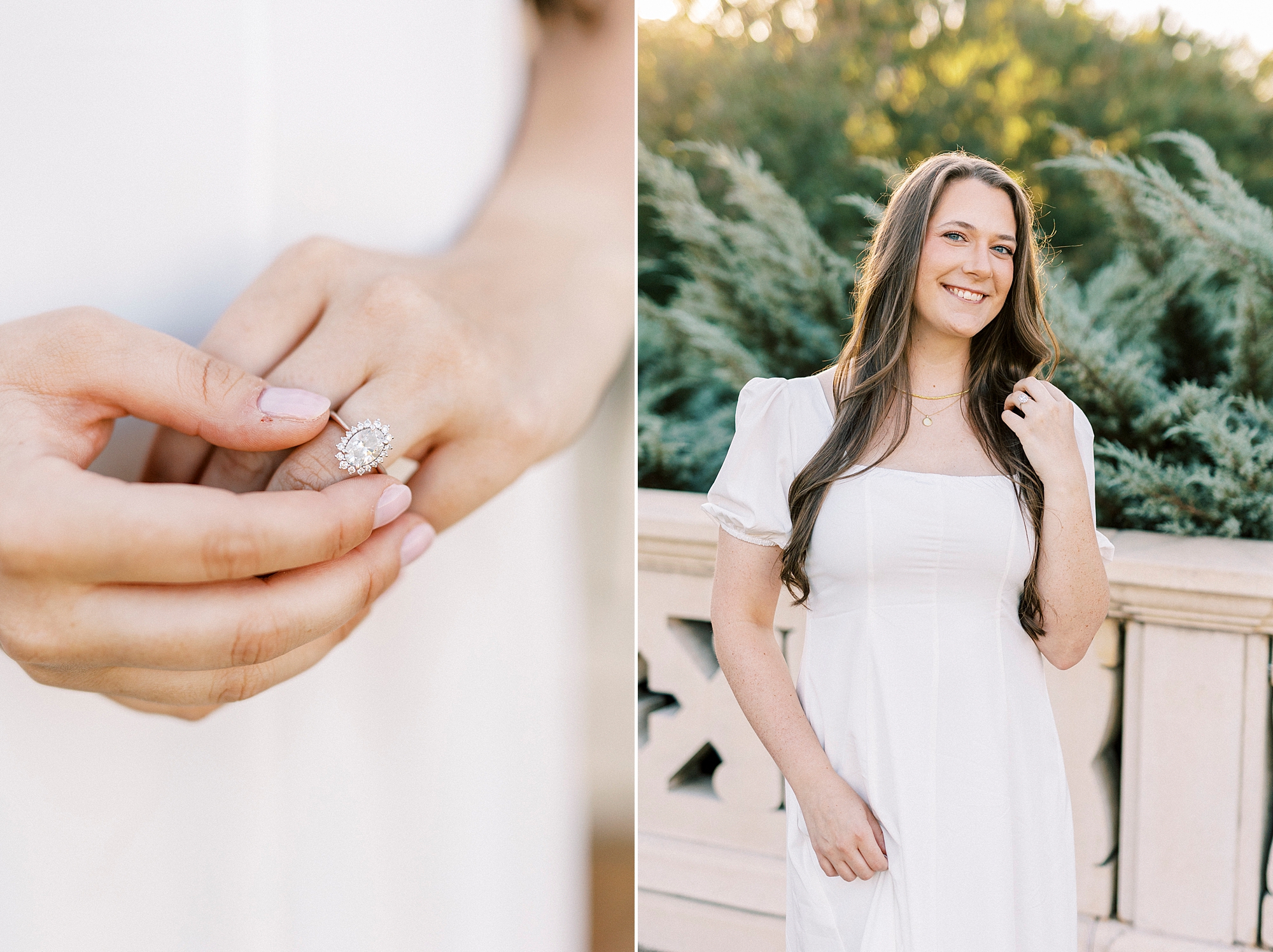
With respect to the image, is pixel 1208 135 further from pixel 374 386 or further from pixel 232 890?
pixel 232 890

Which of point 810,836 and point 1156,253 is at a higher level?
point 1156,253

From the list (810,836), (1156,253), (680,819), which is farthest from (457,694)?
(1156,253)

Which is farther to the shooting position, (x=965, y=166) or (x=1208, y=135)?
(x=1208, y=135)

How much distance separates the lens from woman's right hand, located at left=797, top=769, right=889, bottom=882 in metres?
0.98

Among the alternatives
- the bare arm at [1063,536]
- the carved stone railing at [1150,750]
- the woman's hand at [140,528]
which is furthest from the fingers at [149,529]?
the carved stone railing at [1150,750]

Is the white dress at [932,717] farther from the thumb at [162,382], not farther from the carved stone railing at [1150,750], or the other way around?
the thumb at [162,382]

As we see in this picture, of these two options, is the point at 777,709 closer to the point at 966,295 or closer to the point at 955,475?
the point at 955,475

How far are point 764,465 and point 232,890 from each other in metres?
0.76

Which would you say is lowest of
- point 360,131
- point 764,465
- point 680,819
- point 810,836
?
point 680,819

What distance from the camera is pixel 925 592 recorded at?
1024mm

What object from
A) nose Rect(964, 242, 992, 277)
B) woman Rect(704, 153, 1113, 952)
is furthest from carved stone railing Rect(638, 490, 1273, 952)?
nose Rect(964, 242, 992, 277)

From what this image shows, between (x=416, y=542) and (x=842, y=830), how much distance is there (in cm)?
69

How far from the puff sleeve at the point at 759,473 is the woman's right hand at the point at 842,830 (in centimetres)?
27

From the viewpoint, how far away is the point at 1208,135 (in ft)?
5.77
